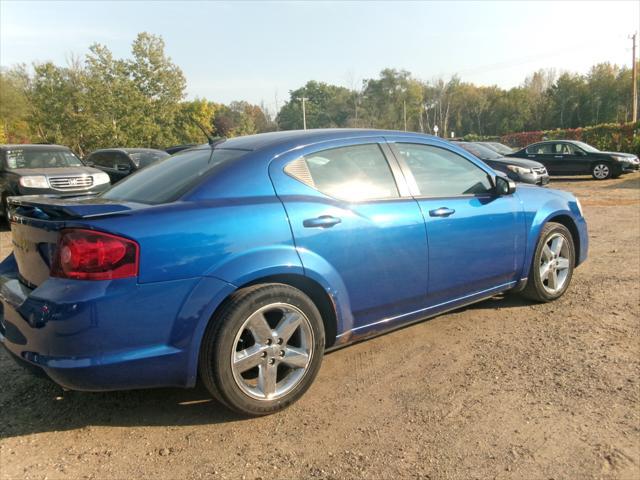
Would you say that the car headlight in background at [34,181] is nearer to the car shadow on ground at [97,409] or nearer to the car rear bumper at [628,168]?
the car shadow on ground at [97,409]

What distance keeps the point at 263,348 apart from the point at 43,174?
27.2 feet

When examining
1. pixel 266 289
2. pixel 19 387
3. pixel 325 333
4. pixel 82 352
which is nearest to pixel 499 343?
pixel 325 333

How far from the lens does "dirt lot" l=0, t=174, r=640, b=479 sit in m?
2.32

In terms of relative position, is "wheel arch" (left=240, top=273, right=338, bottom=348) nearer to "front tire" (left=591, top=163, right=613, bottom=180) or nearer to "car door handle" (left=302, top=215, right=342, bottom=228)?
"car door handle" (left=302, top=215, right=342, bottom=228)

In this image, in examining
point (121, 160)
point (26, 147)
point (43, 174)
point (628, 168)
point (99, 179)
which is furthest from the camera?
point (628, 168)

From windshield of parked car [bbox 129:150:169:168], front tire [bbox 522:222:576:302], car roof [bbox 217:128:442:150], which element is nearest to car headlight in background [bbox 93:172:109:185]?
windshield of parked car [bbox 129:150:169:168]

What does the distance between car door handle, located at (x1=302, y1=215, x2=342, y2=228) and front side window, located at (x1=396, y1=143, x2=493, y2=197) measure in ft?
2.86

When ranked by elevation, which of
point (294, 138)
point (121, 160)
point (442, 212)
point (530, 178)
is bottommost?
point (530, 178)

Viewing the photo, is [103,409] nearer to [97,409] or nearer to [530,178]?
[97,409]

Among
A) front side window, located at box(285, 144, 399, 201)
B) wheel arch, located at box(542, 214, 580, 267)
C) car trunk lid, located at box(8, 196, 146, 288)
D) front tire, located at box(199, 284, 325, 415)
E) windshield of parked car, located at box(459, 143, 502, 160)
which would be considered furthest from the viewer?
windshield of parked car, located at box(459, 143, 502, 160)

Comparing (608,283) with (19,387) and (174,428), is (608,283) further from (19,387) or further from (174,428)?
(19,387)

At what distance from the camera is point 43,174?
9.20m

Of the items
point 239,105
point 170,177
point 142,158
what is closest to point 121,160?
point 142,158

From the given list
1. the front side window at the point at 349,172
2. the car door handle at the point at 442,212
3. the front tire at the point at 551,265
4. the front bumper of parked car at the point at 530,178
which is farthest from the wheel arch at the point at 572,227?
the front bumper of parked car at the point at 530,178
